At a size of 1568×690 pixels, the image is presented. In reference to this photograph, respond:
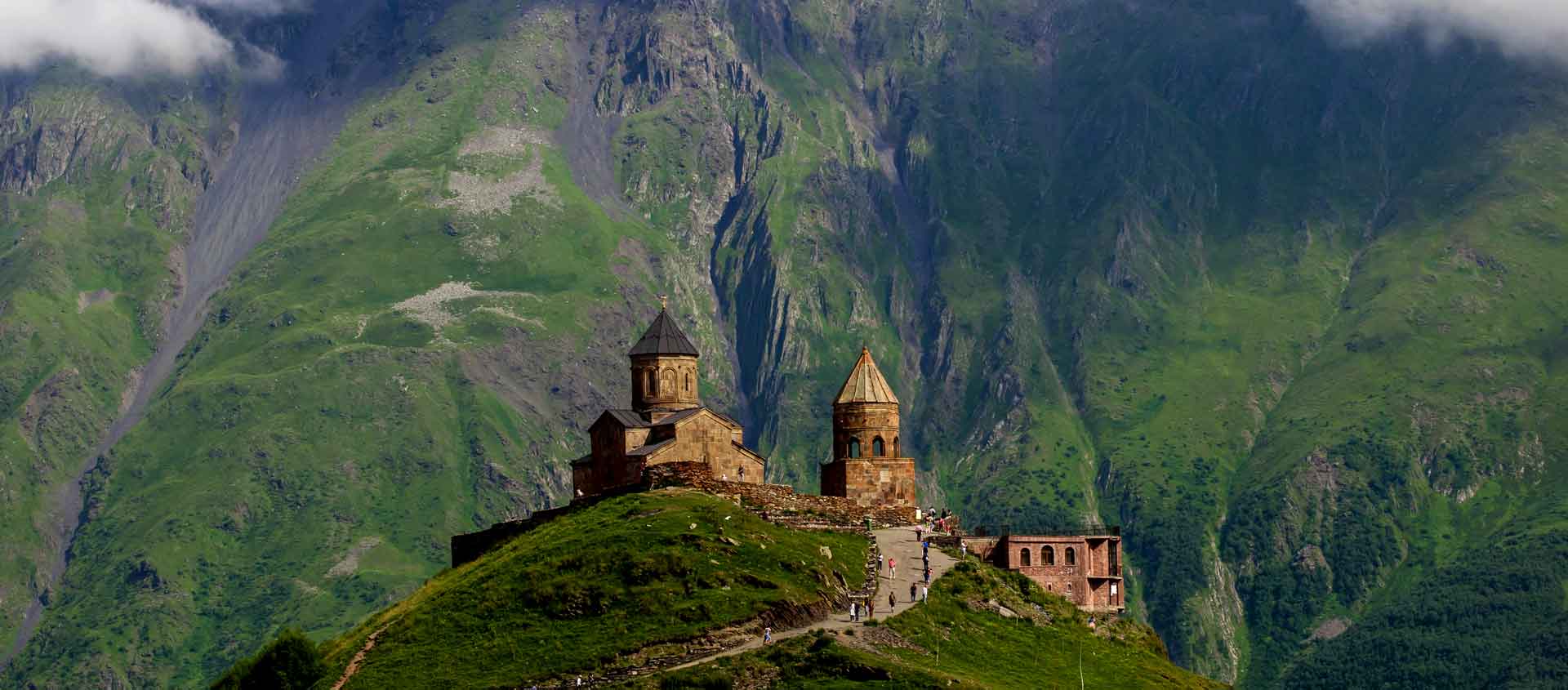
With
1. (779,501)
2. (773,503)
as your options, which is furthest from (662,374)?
(773,503)

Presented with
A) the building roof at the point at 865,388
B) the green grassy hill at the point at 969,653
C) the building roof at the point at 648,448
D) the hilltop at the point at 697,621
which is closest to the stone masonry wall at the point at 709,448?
the building roof at the point at 648,448

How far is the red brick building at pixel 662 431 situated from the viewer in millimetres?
151750

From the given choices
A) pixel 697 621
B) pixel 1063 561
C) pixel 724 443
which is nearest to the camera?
pixel 697 621

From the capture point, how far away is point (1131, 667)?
123188mm

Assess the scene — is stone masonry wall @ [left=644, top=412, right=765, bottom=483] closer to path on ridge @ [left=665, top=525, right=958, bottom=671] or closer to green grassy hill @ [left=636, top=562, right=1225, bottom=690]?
path on ridge @ [left=665, top=525, right=958, bottom=671]

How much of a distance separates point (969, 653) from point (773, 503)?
20.9 meters

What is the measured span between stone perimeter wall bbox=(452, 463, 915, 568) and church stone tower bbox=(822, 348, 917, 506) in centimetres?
843

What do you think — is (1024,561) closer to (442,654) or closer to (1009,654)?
(1009,654)

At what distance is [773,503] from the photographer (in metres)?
133

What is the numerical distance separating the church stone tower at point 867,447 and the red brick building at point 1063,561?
6293 mm

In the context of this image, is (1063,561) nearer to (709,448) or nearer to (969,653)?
(709,448)

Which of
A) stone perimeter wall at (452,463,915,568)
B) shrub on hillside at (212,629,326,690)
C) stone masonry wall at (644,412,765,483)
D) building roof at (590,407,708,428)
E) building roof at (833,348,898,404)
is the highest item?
building roof at (833,348,898,404)

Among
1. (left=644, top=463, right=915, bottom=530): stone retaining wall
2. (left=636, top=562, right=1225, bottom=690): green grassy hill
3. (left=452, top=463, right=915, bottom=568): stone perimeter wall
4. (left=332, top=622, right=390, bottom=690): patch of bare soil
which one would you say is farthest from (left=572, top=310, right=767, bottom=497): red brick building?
(left=332, top=622, right=390, bottom=690): patch of bare soil

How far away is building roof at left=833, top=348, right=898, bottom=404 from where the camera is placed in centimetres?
15550
